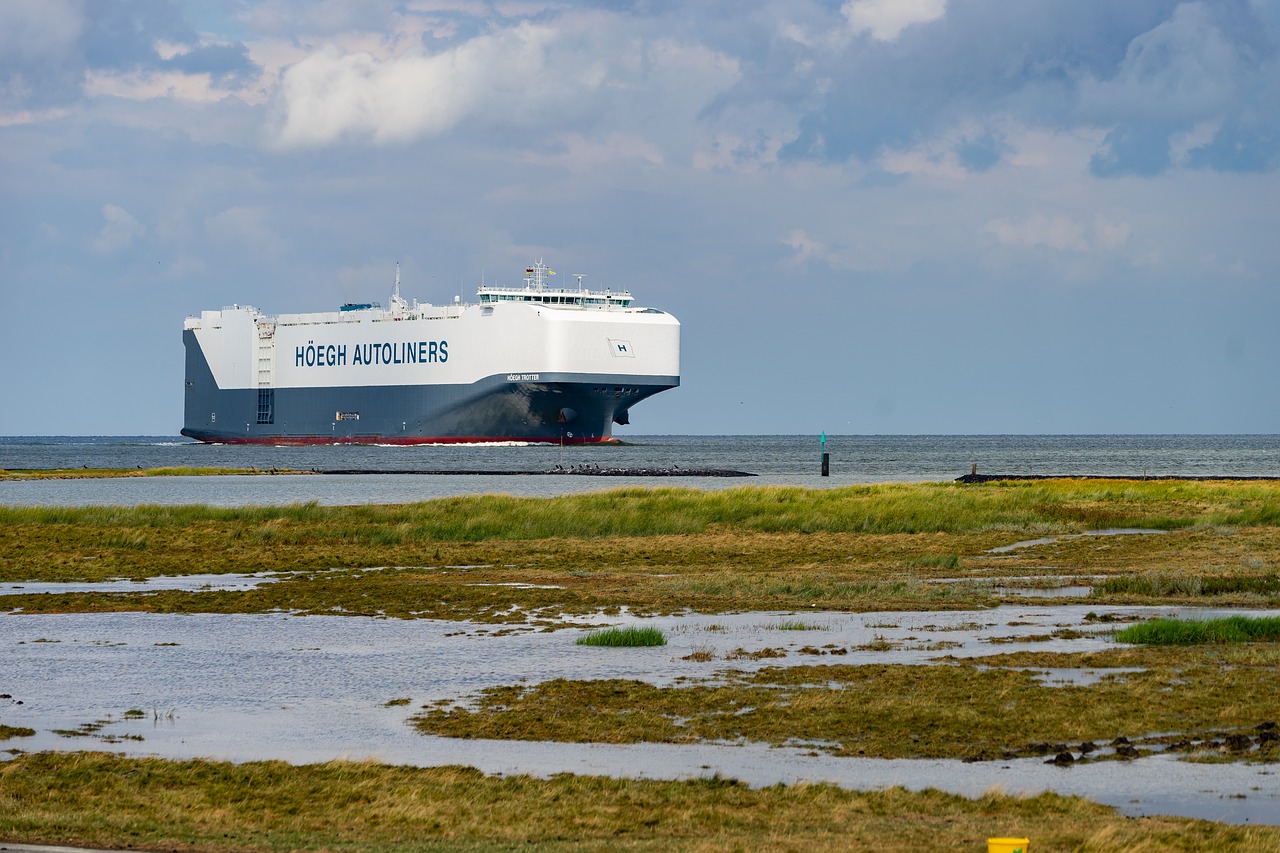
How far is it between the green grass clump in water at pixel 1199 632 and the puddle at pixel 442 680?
45cm

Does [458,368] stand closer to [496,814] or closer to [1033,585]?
[1033,585]

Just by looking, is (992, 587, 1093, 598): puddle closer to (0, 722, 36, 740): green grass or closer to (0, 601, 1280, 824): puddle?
(0, 601, 1280, 824): puddle

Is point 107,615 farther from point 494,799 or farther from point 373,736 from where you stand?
point 494,799

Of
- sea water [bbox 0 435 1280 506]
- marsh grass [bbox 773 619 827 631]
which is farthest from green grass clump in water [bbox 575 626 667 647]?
sea water [bbox 0 435 1280 506]

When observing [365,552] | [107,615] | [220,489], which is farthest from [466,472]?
[107,615]

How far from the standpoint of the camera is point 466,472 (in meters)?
88.9

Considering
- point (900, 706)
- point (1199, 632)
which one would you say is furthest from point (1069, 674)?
point (1199, 632)

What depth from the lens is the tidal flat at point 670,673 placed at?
34.1ft

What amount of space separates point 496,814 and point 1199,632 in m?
10.6

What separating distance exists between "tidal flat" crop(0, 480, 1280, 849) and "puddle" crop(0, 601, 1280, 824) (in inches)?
2.4

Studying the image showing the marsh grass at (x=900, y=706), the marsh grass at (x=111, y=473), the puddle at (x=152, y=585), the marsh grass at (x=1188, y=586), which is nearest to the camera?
the marsh grass at (x=900, y=706)

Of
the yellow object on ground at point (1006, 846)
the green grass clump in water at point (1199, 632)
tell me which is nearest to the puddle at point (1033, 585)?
the green grass clump in water at point (1199, 632)

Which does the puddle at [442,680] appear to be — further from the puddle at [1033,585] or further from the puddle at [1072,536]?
the puddle at [1072,536]

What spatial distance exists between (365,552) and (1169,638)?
19.5 m
